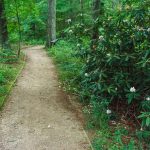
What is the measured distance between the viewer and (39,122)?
686 cm

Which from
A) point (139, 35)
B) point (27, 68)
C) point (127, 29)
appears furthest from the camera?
point (27, 68)

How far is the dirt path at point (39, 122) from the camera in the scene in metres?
5.84

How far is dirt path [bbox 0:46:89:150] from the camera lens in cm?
584

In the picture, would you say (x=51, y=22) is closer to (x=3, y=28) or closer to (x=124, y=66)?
(x=3, y=28)

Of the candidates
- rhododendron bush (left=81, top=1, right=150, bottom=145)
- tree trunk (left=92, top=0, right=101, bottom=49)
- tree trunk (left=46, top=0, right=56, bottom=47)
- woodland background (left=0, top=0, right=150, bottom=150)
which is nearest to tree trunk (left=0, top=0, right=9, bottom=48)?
tree trunk (left=46, top=0, right=56, bottom=47)

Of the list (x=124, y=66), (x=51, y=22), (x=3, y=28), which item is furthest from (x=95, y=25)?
(x=51, y=22)

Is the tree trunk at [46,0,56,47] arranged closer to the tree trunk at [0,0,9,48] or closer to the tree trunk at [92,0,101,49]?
the tree trunk at [0,0,9,48]

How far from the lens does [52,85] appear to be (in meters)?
10.2

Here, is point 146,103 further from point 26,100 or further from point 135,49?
point 26,100

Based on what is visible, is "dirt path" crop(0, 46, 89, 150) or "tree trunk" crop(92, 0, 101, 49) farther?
"tree trunk" crop(92, 0, 101, 49)

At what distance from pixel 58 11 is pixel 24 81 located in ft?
80.3

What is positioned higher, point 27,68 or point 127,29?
point 127,29

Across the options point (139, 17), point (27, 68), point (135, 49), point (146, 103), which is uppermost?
point (139, 17)

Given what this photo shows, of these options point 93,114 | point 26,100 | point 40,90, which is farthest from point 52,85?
point 93,114
